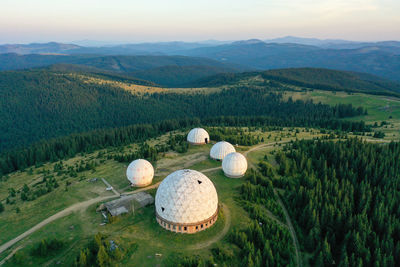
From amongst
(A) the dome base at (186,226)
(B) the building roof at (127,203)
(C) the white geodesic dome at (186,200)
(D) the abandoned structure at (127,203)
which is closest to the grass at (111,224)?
(A) the dome base at (186,226)

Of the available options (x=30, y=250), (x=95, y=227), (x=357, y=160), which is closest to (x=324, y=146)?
(x=357, y=160)

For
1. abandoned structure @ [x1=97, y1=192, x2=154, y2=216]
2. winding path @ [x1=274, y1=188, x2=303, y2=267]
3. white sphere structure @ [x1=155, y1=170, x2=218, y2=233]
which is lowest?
winding path @ [x1=274, y1=188, x2=303, y2=267]

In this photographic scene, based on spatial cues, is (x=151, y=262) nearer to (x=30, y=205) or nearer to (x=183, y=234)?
(x=183, y=234)

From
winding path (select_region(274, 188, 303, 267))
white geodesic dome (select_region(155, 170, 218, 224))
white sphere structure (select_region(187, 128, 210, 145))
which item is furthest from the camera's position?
white sphere structure (select_region(187, 128, 210, 145))

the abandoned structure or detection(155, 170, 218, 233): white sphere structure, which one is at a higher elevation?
detection(155, 170, 218, 233): white sphere structure

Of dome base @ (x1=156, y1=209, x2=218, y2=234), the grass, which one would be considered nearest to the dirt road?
the grass

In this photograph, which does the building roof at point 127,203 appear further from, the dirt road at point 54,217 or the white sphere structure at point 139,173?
the dirt road at point 54,217

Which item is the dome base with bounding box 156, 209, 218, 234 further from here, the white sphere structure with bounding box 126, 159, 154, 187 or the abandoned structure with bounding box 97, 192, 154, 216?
the white sphere structure with bounding box 126, 159, 154, 187

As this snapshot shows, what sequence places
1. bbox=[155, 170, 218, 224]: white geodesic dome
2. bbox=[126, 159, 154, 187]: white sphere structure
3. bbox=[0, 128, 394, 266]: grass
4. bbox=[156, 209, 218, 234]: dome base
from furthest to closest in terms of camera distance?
bbox=[126, 159, 154, 187]: white sphere structure, bbox=[156, 209, 218, 234]: dome base, bbox=[155, 170, 218, 224]: white geodesic dome, bbox=[0, 128, 394, 266]: grass
